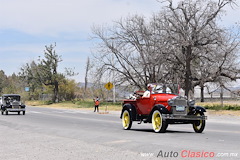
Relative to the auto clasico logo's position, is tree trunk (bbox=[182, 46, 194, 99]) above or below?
above

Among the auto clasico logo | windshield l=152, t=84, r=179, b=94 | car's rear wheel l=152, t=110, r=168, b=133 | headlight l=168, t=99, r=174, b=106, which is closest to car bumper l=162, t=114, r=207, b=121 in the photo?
car's rear wheel l=152, t=110, r=168, b=133

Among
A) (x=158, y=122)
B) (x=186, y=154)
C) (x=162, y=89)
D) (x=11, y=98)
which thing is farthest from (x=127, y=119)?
(x=11, y=98)

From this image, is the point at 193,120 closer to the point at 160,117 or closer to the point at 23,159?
the point at 160,117

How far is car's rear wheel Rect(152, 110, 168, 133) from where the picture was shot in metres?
15.6

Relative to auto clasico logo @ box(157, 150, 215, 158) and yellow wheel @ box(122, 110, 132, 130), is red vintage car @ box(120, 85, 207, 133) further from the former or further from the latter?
auto clasico logo @ box(157, 150, 215, 158)

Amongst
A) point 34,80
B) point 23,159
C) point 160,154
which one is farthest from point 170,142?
point 34,80

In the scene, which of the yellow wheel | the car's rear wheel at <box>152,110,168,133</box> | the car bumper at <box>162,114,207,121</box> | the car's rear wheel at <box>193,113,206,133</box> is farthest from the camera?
the yellow wheel

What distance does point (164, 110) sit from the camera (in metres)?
15.6

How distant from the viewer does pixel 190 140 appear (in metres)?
13.3

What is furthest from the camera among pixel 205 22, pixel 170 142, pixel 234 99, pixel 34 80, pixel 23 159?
pixel 34 80

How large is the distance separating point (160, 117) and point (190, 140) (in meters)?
2.63

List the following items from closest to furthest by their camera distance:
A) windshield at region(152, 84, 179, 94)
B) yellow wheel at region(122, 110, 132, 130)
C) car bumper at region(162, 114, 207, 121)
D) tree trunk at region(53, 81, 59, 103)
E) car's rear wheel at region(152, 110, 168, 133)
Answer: car bumper at region(162, 114, 207, 121), car's rear wheel at region(152, 110, 168, 133), windshield at region(152, 84, 179, 94), yellow wheel at region(122, 110, 132, 130), tree trunk at region(53, 81, 59, 103)

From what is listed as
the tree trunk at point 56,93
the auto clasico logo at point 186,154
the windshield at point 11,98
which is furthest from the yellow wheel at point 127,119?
the tree trunk at point 56,93

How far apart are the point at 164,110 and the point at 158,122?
82 cm
